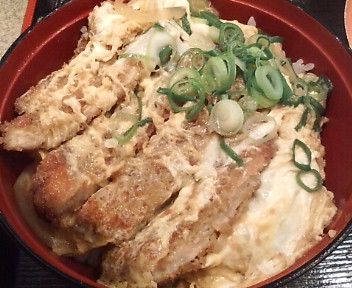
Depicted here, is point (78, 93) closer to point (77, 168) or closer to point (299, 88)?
point (77, 168)

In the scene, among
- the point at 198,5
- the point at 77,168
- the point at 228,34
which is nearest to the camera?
the point at 77,168

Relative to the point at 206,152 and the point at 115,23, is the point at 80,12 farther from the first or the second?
the point at 206,152

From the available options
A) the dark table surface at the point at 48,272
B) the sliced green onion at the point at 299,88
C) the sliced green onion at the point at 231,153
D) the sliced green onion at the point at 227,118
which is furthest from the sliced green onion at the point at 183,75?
the dark table surface at the point at 48,272

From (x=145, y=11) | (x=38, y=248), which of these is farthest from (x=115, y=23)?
(x=38, y=248)

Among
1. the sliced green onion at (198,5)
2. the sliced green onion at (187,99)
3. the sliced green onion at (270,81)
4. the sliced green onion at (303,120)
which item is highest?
the sliced green onion at (198,5)

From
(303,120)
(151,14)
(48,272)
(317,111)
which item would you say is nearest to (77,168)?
(48,272)

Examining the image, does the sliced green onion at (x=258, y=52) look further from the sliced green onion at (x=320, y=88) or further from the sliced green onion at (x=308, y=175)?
the sliced green onion at (x=308, y=175)
